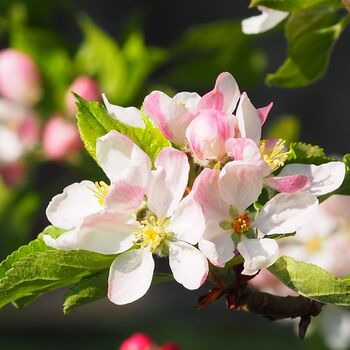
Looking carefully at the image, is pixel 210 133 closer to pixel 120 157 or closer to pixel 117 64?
pixel 120 157

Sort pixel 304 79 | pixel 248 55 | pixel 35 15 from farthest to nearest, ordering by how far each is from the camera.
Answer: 1. pixel 35 15
2. pixel 248 55
3. pixel 304 79

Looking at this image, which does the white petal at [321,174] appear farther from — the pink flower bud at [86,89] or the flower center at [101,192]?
the pink flower bud at [86,89]

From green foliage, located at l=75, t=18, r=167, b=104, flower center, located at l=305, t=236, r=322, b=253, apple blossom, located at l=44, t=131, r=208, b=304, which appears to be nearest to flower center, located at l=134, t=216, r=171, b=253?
apple blossom, located at l=44, t=131, r=208, b=304

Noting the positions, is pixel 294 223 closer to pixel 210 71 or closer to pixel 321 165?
pixel 321 165

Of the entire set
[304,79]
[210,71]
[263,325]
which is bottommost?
[263,325]

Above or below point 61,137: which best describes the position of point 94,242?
above

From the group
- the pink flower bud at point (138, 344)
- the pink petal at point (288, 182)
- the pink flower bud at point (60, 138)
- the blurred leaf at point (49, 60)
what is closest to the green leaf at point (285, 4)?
the pink petal at point (288, 182)

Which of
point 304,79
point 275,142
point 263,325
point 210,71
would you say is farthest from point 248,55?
point 263,325

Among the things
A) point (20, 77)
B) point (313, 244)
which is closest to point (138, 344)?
point (313, 244)
